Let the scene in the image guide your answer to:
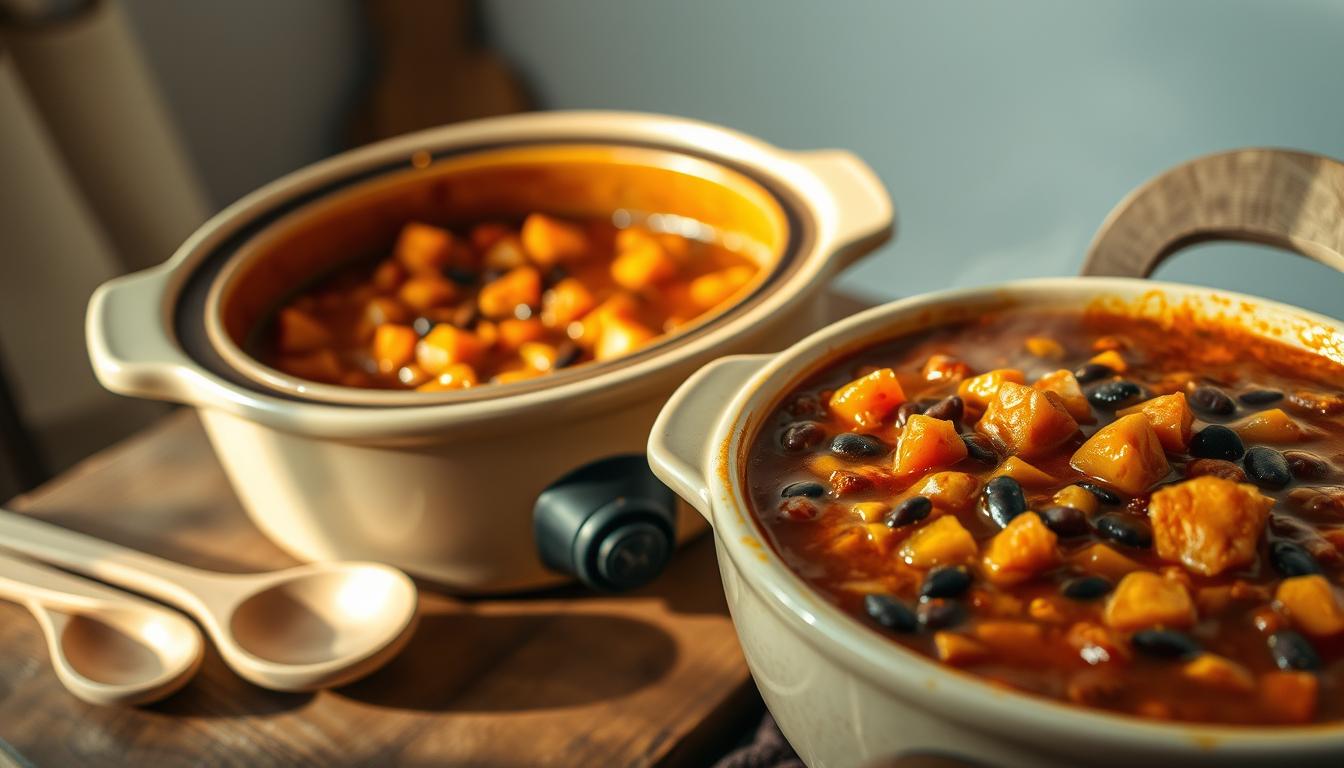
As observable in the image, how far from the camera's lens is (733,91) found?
8.58ft

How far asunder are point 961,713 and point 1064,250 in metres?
1.77

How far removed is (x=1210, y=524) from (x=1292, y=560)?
5cm

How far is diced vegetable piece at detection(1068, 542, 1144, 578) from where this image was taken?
2.30ft

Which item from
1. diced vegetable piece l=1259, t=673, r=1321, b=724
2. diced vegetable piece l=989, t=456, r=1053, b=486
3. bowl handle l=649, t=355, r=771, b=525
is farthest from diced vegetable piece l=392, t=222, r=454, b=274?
diced vegetable piece l=1259, t=673, r=1321, b=724

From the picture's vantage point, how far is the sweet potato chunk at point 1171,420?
0.79 meters

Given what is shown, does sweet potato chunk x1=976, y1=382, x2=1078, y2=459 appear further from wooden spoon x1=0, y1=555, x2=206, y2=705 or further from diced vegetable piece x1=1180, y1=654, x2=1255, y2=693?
wooden spoon x1=0, y1=555, x2=206, y2=705

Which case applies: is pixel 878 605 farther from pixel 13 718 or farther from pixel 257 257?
pixel 257 257

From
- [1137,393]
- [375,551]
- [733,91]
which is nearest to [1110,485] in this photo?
[1137,393]

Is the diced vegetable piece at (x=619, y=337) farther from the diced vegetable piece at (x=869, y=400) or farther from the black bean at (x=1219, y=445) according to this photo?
the black bean at (x=1219, y=445)

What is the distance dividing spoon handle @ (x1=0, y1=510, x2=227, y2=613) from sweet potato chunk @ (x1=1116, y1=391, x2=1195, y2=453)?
0.85m

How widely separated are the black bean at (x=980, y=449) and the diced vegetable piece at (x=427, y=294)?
0.81 metres

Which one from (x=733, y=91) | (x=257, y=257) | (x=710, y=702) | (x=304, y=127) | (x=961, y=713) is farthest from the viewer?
(x=304, y=127)

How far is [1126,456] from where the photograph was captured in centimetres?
76

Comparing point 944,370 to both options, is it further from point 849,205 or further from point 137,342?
point 137,342
